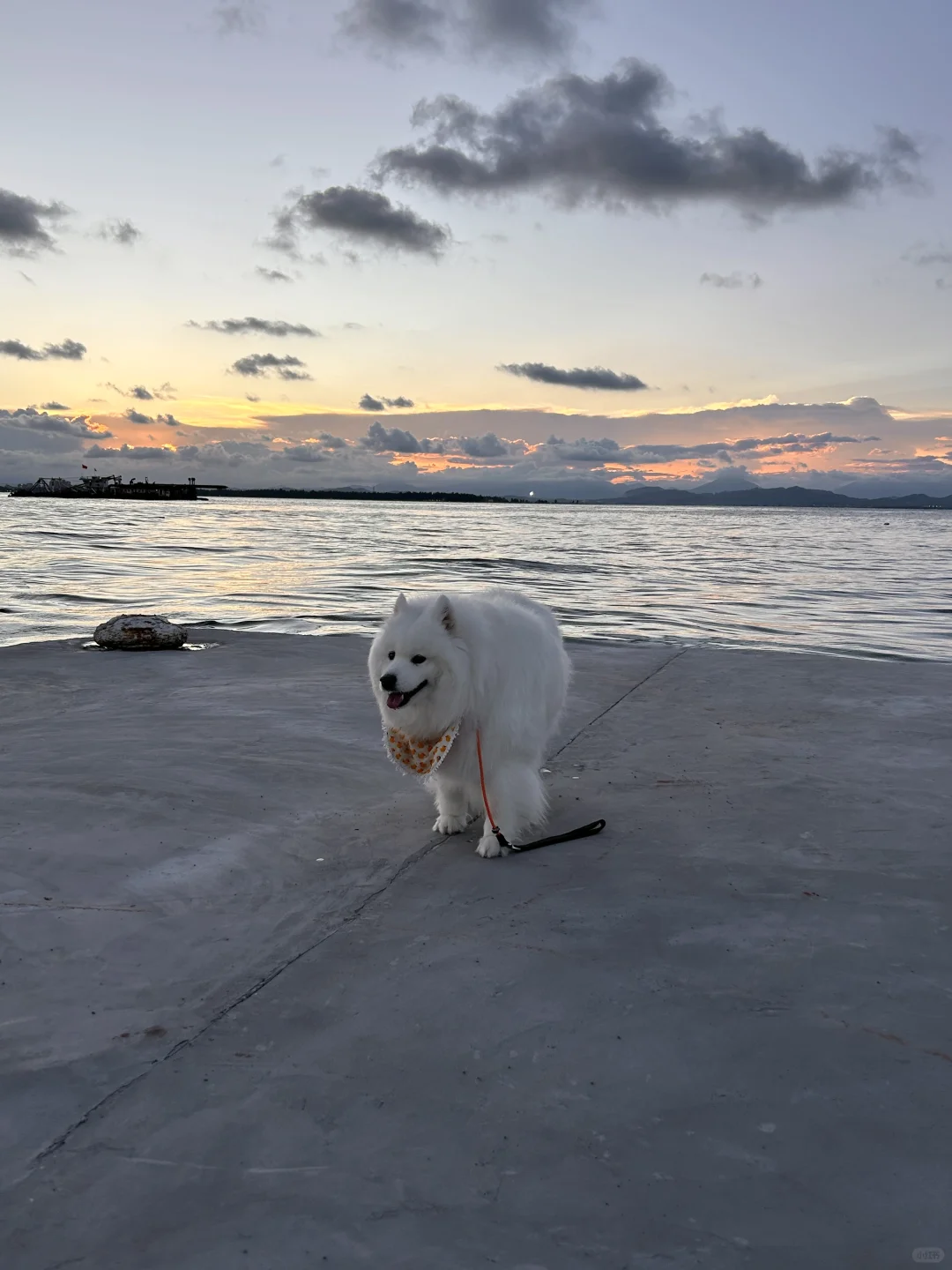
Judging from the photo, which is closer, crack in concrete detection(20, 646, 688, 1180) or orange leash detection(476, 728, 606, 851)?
crack in concrete detection(20, 646, 688, 1180)

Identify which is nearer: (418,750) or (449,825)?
(418,750)

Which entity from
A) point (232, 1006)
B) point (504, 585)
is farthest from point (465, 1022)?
point (504, 585)

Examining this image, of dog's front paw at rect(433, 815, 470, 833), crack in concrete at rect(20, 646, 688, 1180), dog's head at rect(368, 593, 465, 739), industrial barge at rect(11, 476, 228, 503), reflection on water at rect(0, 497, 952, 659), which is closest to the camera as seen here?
crack in concrete at rect(20, 646, 688, 1180)

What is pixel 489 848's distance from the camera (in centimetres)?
449

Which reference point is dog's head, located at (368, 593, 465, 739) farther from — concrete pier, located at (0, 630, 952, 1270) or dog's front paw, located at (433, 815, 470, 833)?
concrete pier, located at (0, 630, 952, 1270)

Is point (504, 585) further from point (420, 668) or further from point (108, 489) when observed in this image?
point (108, 489)

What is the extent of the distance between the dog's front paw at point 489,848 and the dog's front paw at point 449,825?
1.31ft

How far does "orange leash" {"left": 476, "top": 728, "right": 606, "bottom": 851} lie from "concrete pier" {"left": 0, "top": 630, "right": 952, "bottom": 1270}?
0.12 metres

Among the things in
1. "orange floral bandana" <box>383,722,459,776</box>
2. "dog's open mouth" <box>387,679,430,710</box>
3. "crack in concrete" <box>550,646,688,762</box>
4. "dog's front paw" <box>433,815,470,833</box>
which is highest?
"dog's open mouth" <box>387,679,430,710</box>

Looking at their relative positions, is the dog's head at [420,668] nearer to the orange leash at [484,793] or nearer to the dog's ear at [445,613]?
the dog's ear at [445,613]

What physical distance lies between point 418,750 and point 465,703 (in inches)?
14.4

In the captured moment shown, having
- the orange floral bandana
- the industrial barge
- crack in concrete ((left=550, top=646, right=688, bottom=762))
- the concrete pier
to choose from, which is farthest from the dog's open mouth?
the industrial barge

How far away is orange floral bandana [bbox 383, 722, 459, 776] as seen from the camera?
181 inches

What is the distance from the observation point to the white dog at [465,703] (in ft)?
14.6
